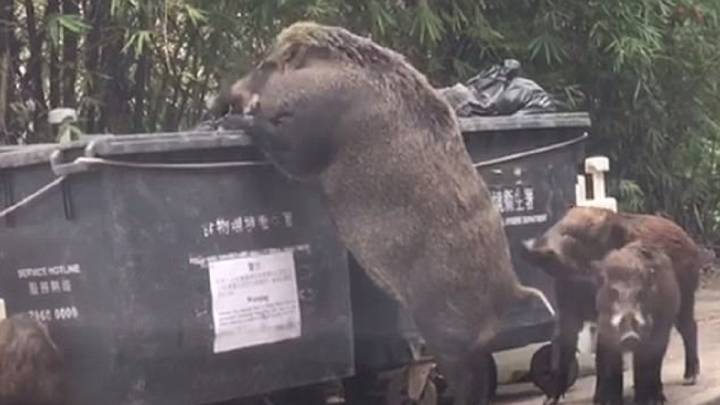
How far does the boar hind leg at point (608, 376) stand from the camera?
7469 mm

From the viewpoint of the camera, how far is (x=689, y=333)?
832cm

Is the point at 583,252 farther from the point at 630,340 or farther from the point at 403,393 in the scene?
the point at 403,393

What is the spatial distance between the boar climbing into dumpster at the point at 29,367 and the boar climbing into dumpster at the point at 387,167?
1.15m

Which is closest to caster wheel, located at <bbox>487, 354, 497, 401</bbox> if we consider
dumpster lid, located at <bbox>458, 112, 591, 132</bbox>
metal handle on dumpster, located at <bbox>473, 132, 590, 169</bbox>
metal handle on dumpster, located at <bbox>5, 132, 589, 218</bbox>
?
metal handle on dumpster, located at <bbox>473, 132, 590, 169</bbox>

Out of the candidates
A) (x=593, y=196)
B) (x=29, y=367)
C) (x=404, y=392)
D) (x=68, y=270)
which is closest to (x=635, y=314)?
(x=404, y=392)

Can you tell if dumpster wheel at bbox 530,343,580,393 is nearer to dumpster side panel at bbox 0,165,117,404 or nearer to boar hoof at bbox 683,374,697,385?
boar hoof at bbox 683,374,697,385

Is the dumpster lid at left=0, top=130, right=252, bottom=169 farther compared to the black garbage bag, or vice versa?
the black garbage bag

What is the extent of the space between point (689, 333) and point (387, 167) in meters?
2.53

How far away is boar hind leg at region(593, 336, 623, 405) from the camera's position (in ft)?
24.5

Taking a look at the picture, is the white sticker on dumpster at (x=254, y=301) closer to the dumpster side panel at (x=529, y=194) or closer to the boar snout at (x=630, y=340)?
the dumpster side panel at (x=529, y=194)

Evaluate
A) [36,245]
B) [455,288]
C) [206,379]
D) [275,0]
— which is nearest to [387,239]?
[455,288]

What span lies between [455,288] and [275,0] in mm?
3114

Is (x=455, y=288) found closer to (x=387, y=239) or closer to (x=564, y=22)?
(x=387, y=239)

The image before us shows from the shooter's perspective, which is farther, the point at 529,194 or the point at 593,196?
the point at 593,196
